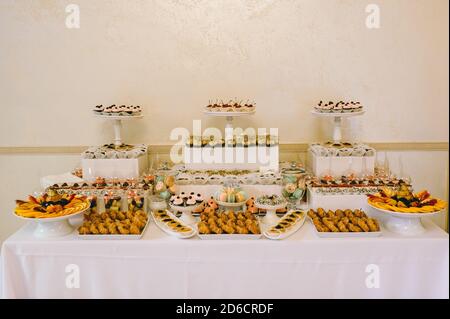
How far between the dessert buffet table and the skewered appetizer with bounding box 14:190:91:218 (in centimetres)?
16

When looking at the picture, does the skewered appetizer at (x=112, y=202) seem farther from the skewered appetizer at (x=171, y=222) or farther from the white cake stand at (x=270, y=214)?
the white cake stand at (x=270, y=214)

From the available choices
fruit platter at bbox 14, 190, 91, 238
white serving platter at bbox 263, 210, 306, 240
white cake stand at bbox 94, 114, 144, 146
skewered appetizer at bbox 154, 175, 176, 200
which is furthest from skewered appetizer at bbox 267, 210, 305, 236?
white cake stand at bbox 94, 114, 144, 146

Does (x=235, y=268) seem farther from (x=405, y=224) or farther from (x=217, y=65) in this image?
(x=217, y=65)

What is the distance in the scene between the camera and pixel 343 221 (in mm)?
2227

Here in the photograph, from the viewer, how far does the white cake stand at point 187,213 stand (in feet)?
7.83

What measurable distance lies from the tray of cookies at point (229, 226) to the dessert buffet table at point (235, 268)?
1.9 inches

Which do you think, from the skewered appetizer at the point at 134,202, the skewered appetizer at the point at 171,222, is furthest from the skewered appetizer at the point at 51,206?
the skewered appetizer at the point at 171,222

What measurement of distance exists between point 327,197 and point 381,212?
0.31 metres

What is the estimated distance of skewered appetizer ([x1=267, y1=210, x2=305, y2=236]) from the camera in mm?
2170

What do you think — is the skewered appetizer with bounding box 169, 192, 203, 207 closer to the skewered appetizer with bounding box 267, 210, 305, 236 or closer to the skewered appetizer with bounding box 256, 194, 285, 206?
the skewered appetizer with bounding box 256, 194, 285, 206

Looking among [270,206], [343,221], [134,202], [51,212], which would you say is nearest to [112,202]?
[134,202]

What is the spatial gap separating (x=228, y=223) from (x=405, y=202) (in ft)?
3.14
